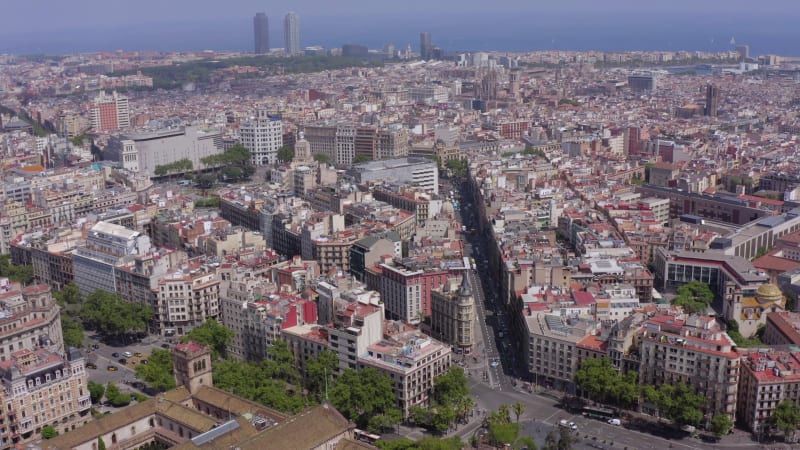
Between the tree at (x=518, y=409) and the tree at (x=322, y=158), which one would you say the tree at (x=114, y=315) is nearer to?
the tree at (x=518, y=409)

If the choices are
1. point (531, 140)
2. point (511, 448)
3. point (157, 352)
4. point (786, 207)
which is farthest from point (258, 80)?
point (511, 448)

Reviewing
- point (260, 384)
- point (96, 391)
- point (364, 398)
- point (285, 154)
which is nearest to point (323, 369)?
point (260, 384)

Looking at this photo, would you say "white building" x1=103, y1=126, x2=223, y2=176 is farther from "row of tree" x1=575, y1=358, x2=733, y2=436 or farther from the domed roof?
the domed roof

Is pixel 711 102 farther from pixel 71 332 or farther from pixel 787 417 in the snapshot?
pixel 71 332

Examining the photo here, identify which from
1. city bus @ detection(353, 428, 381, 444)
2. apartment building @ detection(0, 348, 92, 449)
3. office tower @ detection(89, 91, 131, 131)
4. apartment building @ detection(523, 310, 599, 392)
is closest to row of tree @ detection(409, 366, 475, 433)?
city bus @ detection(353, 428, 381, 444)

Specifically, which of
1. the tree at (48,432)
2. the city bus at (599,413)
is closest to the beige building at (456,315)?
the city bus at (599,413)
